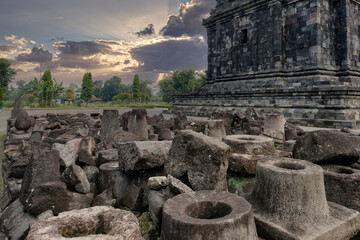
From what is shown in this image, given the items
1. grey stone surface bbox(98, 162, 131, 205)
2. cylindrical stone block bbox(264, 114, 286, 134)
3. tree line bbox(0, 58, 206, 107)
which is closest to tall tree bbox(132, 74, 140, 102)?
tree line bbox(0, 58, 206, 107)

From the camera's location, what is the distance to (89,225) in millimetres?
1946

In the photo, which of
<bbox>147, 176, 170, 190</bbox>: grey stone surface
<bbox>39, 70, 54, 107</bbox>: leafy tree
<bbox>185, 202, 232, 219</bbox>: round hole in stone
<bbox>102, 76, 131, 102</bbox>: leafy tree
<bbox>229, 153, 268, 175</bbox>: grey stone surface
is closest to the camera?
<bbox>185, 202, 232, 219</bbox>: round hole in stone

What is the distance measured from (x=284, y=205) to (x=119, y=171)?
212 cm

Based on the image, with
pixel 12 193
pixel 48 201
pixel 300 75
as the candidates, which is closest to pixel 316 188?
pixel 48 201

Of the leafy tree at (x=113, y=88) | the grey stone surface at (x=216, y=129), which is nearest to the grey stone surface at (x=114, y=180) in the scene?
the grey stone surface at (x=216, y=129)

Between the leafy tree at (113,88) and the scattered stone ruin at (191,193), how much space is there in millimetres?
81242

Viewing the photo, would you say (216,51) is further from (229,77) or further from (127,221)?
(127,221)

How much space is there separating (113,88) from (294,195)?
84901 millimetres

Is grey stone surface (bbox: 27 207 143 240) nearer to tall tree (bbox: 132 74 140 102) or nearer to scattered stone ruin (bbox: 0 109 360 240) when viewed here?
scattered stone ruin (bbox: 0 109 360 240)

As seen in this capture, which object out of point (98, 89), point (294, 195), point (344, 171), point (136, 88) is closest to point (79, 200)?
point (294, 195)

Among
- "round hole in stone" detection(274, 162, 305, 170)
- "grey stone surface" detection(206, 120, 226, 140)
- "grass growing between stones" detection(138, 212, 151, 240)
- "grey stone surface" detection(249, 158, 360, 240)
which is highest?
"grey stone surface" detection(206, 120, 226, 140)

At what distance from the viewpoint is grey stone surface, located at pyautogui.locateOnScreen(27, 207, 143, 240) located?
5.48 feet

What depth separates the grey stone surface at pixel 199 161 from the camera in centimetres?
254

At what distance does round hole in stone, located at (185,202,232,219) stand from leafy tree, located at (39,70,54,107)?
3690 centimetres
